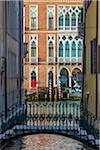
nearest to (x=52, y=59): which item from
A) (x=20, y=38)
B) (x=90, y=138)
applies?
(x=20, y=38)

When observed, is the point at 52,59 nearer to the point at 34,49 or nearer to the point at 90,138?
the point at 34,49

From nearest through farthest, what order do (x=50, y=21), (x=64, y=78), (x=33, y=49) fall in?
(x=64, y=78)
(x=33, y=49)
(x=50, y=21)

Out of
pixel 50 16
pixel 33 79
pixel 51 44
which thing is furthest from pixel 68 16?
pixel 33 79

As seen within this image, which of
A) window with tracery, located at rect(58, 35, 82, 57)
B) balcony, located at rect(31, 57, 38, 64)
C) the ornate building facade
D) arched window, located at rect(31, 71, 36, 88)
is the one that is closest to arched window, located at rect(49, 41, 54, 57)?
the ornate building facade

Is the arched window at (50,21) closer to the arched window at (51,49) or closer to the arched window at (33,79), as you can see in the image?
the arched window at (51,49)

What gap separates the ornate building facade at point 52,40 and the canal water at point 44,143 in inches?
751

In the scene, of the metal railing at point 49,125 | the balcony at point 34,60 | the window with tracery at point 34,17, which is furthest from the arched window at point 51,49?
the metal railing at point 49,125

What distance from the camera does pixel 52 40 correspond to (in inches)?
1174

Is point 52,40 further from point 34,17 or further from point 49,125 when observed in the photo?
point 49,125

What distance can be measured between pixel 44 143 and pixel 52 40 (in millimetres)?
20437

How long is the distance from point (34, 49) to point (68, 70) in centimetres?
240

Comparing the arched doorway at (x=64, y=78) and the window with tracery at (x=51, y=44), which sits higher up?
the window with tracery at (x=51, y=44)

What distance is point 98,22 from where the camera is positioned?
10.2 metres

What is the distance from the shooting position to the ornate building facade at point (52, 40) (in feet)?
97.0
